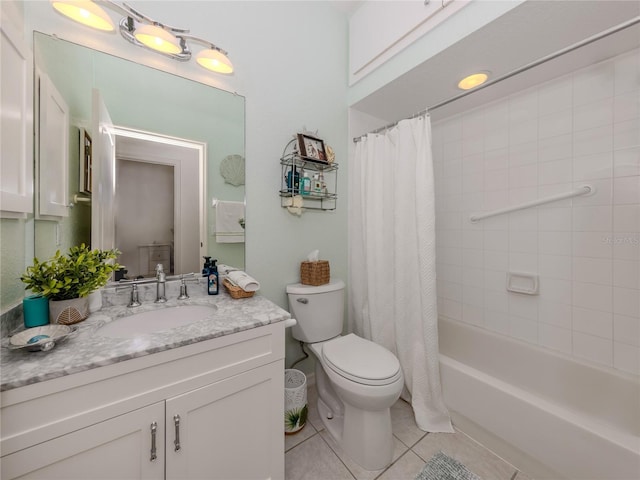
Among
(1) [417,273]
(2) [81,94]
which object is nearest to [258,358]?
(1) [417,273]

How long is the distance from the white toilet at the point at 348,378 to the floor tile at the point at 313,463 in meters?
0.08

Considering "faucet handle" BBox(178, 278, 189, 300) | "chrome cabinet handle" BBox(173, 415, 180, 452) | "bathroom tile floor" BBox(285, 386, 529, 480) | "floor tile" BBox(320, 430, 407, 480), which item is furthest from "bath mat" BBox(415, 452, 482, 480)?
"faucet handle" BBox(178, 278, 189, 300)

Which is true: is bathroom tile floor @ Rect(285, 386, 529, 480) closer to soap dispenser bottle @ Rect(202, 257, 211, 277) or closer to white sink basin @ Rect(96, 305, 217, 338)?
white sink basin @ Rect(96, 305, 217, 338)

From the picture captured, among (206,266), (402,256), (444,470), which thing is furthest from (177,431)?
(402,256)

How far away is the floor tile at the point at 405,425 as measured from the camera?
134cm

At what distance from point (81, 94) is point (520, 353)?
280cm

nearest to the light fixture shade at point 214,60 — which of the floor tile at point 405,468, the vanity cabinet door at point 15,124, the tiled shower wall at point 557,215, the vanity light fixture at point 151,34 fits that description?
the vanity light fixture at point 151,34

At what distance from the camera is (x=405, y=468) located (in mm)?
1167

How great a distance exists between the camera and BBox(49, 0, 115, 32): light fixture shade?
3.08ft

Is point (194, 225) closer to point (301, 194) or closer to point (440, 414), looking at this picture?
point (301, 194)

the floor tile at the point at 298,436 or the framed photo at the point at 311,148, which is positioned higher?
the framed photo at the point at 311,148

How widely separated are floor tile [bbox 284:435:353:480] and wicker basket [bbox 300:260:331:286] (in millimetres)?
869

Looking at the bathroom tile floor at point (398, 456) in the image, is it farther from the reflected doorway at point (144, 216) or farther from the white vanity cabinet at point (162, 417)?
the reflected doorway at point (144, 216)

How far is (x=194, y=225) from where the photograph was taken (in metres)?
1.31
